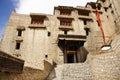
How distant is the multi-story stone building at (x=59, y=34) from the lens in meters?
19.4

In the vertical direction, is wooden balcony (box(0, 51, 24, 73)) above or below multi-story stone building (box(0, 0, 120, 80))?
below

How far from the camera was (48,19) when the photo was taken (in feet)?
75.8

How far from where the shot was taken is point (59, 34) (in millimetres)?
18188

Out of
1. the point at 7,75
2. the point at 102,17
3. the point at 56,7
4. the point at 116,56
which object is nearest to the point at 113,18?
the point at 102,17

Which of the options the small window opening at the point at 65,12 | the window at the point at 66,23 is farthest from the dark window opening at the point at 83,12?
the window at the point at 66,23

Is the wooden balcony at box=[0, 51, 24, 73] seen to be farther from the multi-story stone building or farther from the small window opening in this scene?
the small window opening

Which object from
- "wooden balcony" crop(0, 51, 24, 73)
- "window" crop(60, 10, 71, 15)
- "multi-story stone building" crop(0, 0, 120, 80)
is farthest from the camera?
"window" crop(60, 10, 71, 15)

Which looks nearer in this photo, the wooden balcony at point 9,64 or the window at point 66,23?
the wooden balcony at point 9,64

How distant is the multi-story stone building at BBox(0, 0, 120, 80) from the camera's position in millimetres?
19406

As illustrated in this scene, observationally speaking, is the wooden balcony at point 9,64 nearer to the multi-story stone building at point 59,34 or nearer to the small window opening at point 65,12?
the multi-story stone building at point 59,34

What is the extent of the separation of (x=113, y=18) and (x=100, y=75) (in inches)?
716

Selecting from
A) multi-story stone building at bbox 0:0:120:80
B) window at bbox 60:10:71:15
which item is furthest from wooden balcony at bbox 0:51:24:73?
window at bbox 60:10:71:15

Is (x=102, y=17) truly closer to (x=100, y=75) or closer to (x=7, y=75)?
(x=100, y=75)

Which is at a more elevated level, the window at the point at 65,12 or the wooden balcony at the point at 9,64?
the window at the point at 65,12
